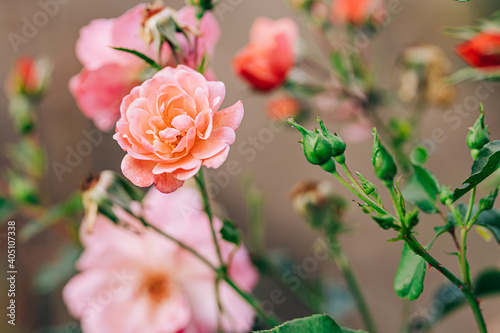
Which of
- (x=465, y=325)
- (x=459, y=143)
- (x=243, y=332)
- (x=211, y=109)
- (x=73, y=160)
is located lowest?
(x=465, y=325)

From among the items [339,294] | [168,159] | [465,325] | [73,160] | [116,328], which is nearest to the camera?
[168,159]

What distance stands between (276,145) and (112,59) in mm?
766

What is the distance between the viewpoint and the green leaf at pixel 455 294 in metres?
0.39

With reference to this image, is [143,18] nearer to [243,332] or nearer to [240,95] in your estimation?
[243,332]

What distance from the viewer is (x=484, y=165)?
0.22 meters

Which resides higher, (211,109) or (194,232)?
(211,109)

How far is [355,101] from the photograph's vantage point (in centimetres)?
51

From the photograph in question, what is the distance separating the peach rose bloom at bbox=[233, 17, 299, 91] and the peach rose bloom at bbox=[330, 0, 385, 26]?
74mm

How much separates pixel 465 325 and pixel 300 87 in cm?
73

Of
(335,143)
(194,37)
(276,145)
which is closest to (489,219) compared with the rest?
(335,143)

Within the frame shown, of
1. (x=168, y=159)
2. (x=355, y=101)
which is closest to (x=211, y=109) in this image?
(x=168, y=159)

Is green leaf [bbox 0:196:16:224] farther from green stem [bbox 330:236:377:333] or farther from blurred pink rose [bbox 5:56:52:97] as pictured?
green stem [bbox 330:236:377:333]

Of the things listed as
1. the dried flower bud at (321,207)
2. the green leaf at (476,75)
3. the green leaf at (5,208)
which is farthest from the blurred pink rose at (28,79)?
the green leaf at (476,75)

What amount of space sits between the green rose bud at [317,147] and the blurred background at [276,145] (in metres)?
0.77
